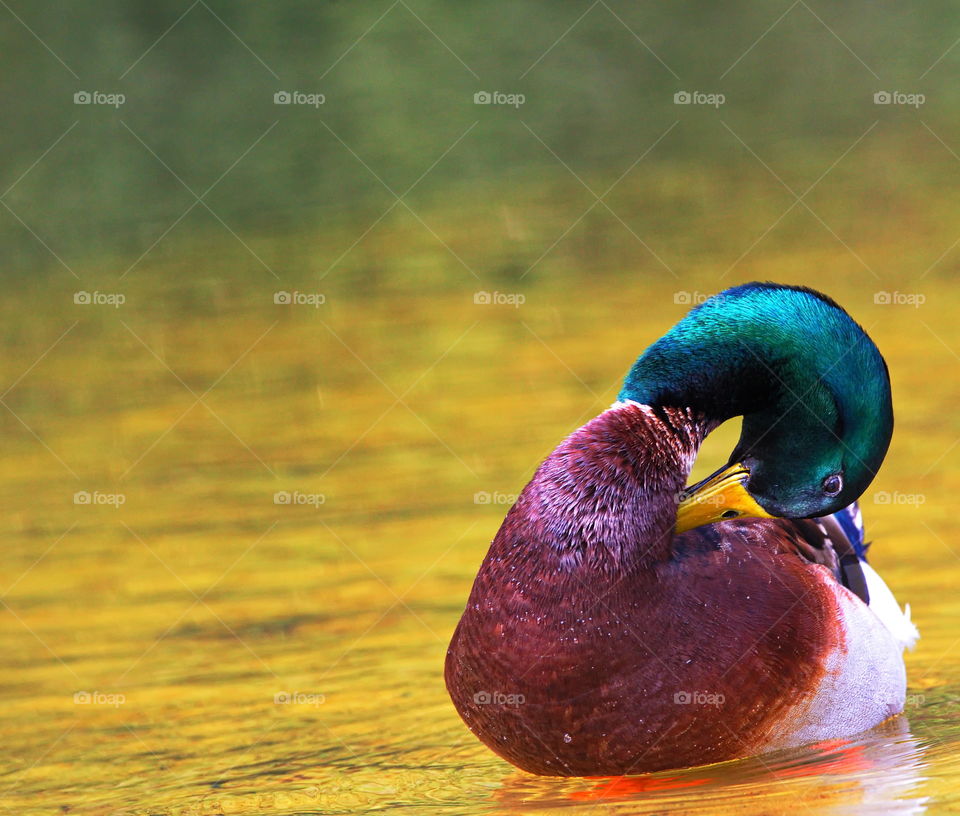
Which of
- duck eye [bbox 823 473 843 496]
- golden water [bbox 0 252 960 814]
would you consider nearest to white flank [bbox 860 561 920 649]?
A: golden water [bbox 0 252 960 814]

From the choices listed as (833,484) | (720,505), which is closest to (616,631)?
(720,505)

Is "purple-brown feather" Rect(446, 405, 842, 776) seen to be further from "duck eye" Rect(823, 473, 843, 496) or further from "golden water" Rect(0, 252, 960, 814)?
"duck eye" Rect(823, 473, 843, 496)

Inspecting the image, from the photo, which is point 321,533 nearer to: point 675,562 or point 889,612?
point 889,612

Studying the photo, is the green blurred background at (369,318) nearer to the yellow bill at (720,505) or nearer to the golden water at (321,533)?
the golden water at (321,533)

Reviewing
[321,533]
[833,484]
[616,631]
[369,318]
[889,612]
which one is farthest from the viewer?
[369,318]

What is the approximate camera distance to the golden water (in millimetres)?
4656

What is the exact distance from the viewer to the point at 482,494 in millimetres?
6883

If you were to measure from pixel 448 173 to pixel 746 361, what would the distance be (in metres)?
8.83

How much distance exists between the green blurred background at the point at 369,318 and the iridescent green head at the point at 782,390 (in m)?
0.77

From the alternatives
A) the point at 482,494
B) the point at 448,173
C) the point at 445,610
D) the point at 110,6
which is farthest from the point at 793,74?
the point at 445,610

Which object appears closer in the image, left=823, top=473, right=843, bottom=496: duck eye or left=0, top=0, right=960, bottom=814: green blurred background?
left=823, top=473, right=843, bottom=496: duck eye

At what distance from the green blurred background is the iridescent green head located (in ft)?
2.53

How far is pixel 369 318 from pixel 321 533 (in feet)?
10.6

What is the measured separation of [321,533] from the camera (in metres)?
6.73
